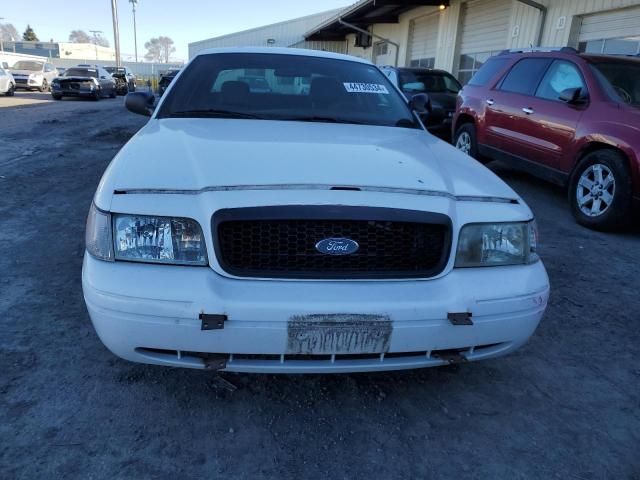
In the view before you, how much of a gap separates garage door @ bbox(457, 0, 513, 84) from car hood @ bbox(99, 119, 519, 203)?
35.4ft

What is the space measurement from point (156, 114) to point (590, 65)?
15.6 feet

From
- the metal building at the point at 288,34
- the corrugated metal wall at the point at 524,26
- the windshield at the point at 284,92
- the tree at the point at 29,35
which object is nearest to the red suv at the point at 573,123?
the windshield at the point at 284,92

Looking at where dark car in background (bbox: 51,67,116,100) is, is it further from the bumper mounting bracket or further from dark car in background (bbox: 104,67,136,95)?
the bumper mounting bracket

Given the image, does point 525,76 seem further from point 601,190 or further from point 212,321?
point 212,321

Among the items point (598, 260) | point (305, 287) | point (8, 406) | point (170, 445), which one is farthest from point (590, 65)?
point (8, 406)

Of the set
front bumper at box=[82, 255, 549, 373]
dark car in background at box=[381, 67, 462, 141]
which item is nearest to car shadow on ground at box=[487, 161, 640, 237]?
dark car in background at box=[381, 67, 462, 141]

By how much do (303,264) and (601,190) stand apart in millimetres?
4239

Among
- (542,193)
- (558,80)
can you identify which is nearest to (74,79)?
(542,193)

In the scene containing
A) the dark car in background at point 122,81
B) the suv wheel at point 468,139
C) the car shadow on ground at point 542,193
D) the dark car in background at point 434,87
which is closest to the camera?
the car shadow on ground at point 542,193

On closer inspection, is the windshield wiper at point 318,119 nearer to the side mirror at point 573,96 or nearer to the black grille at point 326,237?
the black grille at point 326,237

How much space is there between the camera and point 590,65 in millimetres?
5414

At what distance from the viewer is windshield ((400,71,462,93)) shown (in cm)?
1017

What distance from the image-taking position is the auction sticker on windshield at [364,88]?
11.1ft

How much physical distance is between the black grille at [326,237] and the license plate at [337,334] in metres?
0.19
